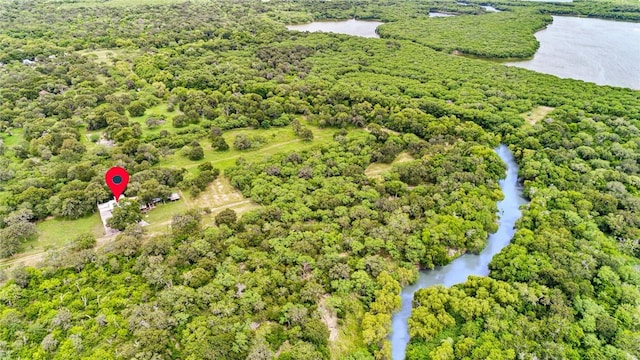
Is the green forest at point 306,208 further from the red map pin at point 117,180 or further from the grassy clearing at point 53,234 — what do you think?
the red map pin at point 117,180

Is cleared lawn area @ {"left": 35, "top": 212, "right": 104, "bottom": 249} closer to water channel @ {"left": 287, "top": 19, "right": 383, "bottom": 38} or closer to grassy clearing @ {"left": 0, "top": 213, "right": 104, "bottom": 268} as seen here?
grassy clearing @ {"left": 0, "top": 213, "right": 104, "bottom": 268}

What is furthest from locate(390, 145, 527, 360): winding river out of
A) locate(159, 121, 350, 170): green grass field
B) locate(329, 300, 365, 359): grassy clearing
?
locate(159, 121, 350, 170): green grass field

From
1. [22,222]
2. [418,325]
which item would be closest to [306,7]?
[22,222]

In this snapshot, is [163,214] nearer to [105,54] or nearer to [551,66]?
[105,54]

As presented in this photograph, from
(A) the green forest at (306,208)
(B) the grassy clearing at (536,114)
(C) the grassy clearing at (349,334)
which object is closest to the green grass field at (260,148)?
(A) the green forest at (306,208)

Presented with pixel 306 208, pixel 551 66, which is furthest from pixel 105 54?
pixel 551 66
